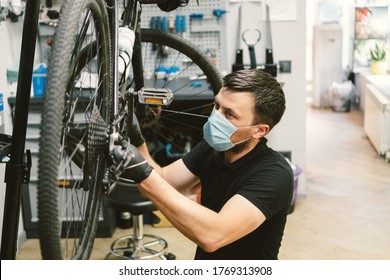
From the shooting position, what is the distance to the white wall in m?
3.54

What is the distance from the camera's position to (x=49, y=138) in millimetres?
897

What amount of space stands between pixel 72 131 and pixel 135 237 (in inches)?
75.6

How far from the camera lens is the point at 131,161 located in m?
1.19

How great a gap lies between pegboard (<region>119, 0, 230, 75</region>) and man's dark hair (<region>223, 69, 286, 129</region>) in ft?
6.43

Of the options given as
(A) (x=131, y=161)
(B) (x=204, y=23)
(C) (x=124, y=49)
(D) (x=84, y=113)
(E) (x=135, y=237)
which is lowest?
(E) (x=135, y=237)

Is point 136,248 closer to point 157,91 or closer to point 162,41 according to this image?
point 162,41

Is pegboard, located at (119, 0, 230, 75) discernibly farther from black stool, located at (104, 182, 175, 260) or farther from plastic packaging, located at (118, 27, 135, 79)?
plastic packaging, located at (118, 27, 135, 79)

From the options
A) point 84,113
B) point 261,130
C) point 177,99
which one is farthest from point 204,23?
point 84,113

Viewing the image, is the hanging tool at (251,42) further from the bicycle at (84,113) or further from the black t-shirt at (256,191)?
the black t-shirt at (256,191)

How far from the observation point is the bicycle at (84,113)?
0.91 meters

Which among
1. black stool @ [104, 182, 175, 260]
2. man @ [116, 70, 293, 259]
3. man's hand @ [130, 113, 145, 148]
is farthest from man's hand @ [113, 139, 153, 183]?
black stool @ [104, 182, 175, 260]

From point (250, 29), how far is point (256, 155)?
2058 millimetres

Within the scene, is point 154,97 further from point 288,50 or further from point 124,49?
point 288,50

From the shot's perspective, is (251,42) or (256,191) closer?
(256,191)
